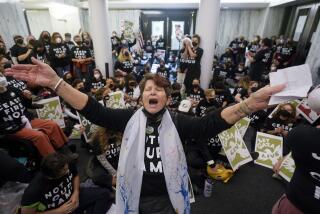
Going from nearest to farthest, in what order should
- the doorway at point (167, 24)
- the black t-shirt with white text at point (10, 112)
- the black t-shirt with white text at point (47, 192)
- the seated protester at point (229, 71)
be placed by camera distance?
1. the black t-shirt with white text at point (47, 192)
2. the black t-shirt with white text at point (10, 112)
3. the seated protester at point (229, 71)
4. the doorway at point (167, 24)

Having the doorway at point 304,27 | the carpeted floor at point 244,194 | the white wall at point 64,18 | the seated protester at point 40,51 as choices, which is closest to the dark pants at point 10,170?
the carpeted floor at point 244,194

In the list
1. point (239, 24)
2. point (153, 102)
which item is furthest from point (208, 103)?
point (239, 24)

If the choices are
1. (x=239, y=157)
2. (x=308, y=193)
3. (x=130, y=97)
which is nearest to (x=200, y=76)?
(x=130, y=97)

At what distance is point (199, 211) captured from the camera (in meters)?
2.64

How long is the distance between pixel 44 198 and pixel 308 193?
2.00 metres

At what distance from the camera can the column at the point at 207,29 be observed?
479 centimetres

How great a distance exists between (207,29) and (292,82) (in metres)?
4.38

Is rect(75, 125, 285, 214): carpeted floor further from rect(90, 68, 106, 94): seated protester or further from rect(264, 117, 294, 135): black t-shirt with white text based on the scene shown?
rect(90, 68, 106, 94): seated protester

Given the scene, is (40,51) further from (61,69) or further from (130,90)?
(130,90)

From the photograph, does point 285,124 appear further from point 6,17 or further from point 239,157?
point 6,17

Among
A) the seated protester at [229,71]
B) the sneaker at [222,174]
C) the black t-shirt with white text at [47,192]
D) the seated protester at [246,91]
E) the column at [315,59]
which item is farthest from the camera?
the seated protester at [229,71]

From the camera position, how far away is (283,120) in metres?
3.43

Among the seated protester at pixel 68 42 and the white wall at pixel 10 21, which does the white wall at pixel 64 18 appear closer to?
the white wall at pixel 10 21

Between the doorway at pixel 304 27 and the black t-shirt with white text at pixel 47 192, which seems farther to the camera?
the doorway at pixel 304 27
